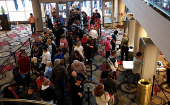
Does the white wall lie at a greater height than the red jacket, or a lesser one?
greater

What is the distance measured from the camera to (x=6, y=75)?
8.34 m

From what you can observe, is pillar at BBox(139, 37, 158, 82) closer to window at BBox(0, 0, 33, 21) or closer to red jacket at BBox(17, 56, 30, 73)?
red jacket at BBox(17, 56, 30, 73)

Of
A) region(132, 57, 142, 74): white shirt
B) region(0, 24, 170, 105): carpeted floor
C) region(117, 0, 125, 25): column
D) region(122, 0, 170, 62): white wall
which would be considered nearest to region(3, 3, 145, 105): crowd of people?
region(132, 57, 142, 74): white shirt

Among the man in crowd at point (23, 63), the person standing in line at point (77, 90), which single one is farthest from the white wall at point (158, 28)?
the man in crowd at point (23, 63)

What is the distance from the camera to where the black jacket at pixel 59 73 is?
224 inches

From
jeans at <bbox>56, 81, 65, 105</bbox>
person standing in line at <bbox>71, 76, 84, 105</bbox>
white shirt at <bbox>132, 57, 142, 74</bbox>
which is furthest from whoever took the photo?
white shirt at <bbox>132, 57, 142, 74</bbox>

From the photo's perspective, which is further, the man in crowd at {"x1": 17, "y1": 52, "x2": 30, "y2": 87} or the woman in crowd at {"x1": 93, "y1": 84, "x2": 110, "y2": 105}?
the man in crowd at {"x1": 17, "y1": 52, "x2": 30, "y2": 87}

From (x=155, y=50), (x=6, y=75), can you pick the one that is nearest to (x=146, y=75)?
(x=155, y=50)

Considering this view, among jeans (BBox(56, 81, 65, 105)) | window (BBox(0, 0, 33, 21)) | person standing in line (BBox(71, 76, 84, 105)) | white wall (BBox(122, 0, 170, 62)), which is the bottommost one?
jeans (BBox(56, 81, 65, 105))

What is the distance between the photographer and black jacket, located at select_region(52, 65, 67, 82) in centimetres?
569

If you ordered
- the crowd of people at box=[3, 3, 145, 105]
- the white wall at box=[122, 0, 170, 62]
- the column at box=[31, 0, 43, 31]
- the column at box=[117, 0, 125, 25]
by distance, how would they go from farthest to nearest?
the column at box=[117, 0, 125, 25], the column at box=[31, 0, 43, 31], the crowd of people at box=[3, 3, 145, 105], the white wall at box=[122, 0, 170, 62]

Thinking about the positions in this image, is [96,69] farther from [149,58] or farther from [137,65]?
[149,58]

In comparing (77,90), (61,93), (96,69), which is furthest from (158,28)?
(96,69)

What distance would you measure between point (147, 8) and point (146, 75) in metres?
2.78
